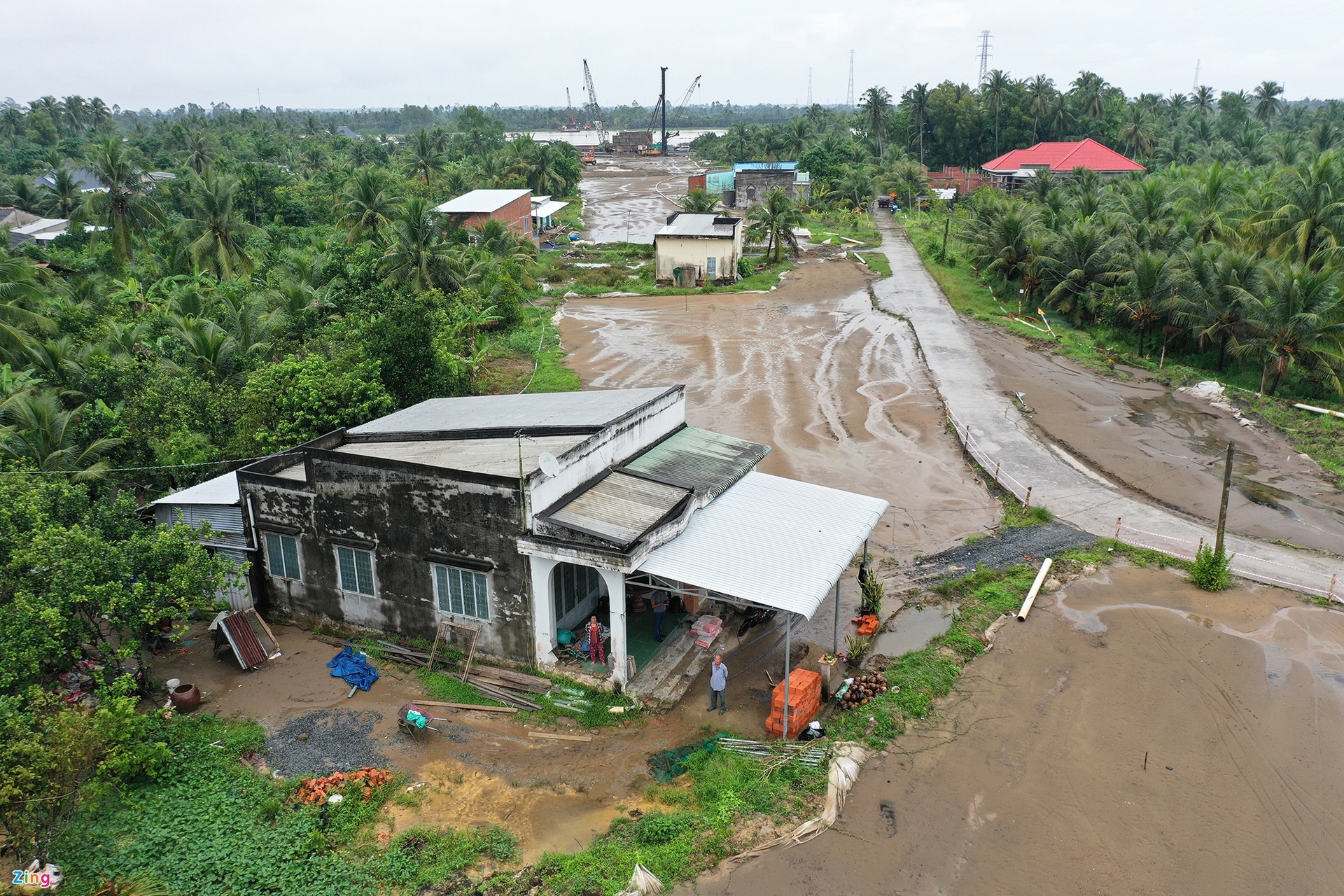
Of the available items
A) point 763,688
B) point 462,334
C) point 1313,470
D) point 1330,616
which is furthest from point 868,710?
point 462,334

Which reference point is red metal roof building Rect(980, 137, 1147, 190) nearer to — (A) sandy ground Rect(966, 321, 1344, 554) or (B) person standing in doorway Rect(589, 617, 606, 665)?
(A) sandy ground Rect(966, 321, 1344, 554)

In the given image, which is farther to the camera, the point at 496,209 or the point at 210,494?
the point at 496,209

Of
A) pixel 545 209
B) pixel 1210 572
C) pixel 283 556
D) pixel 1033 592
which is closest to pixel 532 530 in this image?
pixel 283 556

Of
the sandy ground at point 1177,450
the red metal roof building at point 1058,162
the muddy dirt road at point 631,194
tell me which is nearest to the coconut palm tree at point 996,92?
the red metal roof building at point 1058,162

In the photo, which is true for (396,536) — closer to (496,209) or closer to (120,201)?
(120,201)

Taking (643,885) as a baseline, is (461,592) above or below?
above

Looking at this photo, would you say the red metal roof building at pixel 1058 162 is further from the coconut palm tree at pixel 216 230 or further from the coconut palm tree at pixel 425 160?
the coconut palm tree at pixel 216 230
